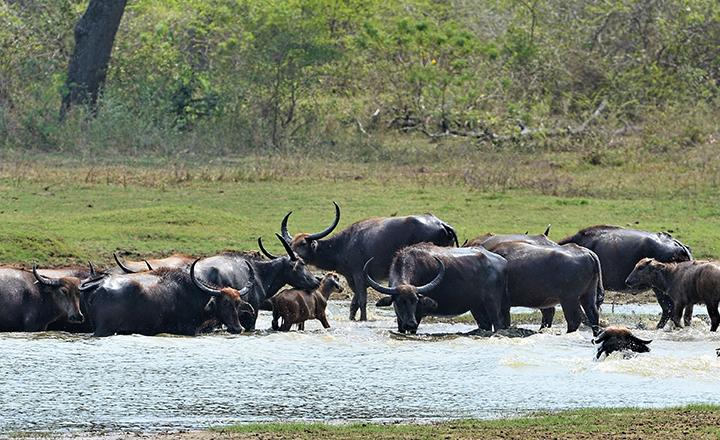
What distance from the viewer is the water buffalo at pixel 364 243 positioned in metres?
13.0

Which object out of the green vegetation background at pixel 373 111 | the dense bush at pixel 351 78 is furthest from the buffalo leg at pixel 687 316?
the dense bush at pixel 351 78

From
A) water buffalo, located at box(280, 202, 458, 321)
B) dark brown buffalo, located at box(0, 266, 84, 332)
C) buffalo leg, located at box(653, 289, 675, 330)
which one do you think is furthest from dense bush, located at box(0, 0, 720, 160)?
dark brown buffalo, located at box(0, 266, 84, 332)

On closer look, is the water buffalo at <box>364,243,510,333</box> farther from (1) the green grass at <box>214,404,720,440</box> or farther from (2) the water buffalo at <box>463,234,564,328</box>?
(1) the green grass at <box>214,404,720,440</box>

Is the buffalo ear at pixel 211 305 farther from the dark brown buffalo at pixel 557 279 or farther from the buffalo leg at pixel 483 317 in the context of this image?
the dark brown buffalo at pixel 557 279

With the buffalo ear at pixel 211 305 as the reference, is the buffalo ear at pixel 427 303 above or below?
above

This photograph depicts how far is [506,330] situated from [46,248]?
6777mm

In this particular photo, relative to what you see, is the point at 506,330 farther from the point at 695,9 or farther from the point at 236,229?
the point at 695,9

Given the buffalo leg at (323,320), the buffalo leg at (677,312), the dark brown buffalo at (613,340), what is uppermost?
the dark brown buffalo at (613,340)

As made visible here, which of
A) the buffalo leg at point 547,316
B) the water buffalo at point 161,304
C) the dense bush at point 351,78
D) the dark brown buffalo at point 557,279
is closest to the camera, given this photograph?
the water buffalo at point 161,304

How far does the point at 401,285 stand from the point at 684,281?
351 cm

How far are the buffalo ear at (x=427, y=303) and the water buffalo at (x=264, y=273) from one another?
1663 millimetres

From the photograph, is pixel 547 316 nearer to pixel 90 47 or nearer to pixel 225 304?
pixel 225 304

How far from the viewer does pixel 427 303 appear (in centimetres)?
1098

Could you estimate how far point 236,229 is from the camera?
1717cm
